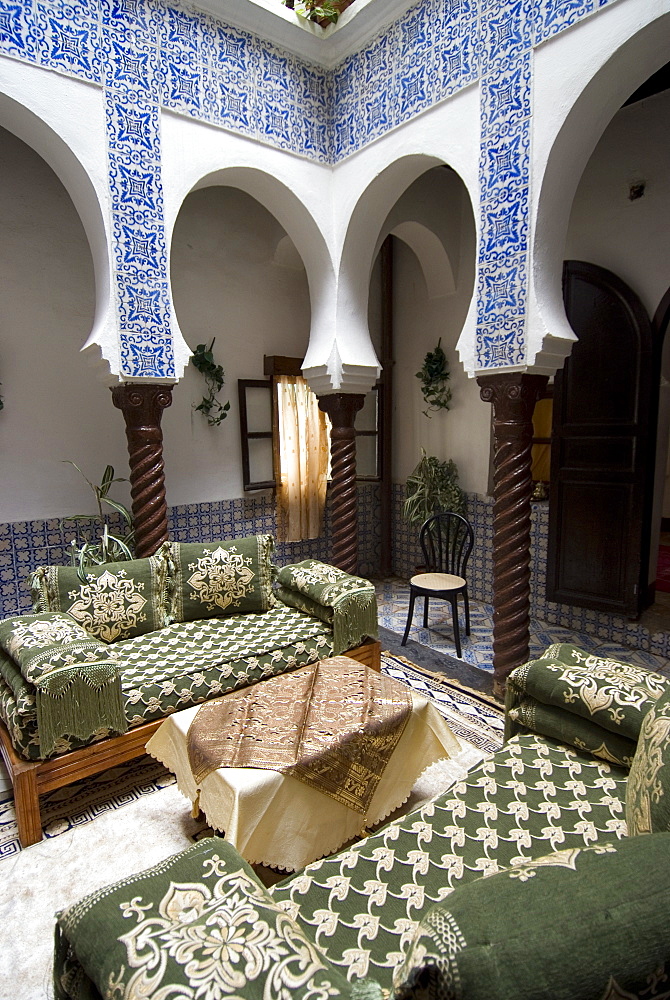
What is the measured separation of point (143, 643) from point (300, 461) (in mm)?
2904

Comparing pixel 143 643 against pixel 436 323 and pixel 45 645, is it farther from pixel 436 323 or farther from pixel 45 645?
pixel 436 323

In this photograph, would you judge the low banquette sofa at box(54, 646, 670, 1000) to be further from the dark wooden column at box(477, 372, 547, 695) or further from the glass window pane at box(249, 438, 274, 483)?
the glass window pane at box(249, 438, 274, 483)

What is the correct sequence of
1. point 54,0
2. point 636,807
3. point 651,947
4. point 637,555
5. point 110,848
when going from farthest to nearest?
point 637,555
point 54,0
point 110,848
point 636,807
point 651,947

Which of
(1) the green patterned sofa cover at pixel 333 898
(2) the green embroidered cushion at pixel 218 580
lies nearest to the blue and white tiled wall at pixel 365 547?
(2) the green embroidered cushion at pixel 218 580

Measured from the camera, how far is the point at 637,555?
4.25 m

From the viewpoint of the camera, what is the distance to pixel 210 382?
5199 millimetres

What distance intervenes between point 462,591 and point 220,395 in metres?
2.82

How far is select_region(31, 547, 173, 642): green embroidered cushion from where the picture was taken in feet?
10.6

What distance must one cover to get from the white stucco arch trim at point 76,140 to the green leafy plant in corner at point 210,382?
4.69 ft

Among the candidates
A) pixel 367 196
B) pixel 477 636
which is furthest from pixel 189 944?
pixel 367 196

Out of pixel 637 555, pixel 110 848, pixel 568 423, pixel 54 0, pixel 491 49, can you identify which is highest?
pixel 54 0

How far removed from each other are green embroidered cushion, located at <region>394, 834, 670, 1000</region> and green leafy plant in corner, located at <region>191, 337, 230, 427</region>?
15.5ft

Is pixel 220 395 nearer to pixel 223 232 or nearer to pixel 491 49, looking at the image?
pixel 223 232

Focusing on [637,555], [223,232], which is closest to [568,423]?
[637,555]
